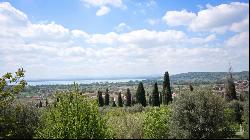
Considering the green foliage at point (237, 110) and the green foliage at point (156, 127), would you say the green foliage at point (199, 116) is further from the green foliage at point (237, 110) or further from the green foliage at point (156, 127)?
the green foliage at point (237, 110)

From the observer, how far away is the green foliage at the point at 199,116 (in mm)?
32719

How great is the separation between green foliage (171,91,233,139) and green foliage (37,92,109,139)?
403 inches

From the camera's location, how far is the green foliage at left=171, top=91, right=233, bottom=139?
32.7 metres

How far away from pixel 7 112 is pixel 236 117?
44563 millimetres

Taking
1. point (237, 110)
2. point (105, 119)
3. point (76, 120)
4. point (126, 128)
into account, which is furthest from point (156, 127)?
point (237, 110)

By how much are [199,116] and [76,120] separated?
45.5 ft

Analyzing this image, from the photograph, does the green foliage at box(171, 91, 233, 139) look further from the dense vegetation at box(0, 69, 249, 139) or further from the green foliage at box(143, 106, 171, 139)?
the green foliage at box(143, 106, 171, 139)

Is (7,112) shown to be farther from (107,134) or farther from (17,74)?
(17,74)

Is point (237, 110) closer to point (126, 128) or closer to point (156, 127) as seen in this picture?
point (156, 127)

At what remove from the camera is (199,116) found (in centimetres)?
3309

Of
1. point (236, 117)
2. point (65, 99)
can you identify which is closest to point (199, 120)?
point (65, 99)

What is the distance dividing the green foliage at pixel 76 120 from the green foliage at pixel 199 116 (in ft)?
33.6

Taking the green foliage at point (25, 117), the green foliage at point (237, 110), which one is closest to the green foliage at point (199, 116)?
the green foliage at point (25, 117)

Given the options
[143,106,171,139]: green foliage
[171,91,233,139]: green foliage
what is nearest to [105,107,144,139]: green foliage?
[143,106,171,139]: green foliage
